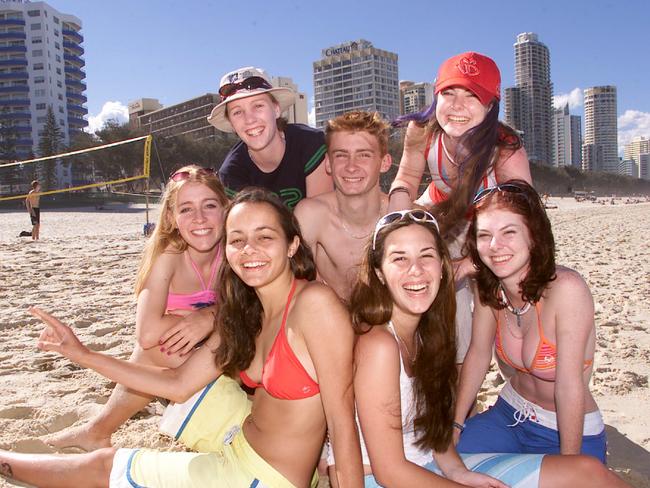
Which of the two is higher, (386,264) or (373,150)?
(373,150)

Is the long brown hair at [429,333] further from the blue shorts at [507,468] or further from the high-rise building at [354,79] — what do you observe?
the high-rise building at [354,79]

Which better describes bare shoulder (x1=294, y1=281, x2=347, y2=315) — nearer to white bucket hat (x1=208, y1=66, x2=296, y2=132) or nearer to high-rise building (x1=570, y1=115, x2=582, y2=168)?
white bucket hat (x1=208, y1=66, x2=296, y2=132)

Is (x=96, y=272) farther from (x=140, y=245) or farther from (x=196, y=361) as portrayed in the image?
(x=196, y=361)

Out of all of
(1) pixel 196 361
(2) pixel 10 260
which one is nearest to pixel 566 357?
(1) pixel 196 361

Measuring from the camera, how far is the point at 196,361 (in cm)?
255

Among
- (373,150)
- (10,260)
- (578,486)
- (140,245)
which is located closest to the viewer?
(578,486)

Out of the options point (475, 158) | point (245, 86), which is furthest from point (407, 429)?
point (245, 86)

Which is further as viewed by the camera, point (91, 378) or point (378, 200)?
point (91, 378)

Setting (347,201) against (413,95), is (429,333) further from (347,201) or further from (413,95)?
(413,95)

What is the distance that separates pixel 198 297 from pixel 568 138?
12655 centimetres

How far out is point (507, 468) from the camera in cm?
204

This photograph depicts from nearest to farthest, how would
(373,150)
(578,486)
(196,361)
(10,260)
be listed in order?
(578,486) → (196,361) → (373,150) → (10,260)

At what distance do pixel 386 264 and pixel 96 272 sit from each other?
24.0 feet

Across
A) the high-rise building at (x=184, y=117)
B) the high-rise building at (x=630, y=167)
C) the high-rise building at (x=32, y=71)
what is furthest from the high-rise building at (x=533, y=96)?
the high-rise building at (x=32, y=71)
